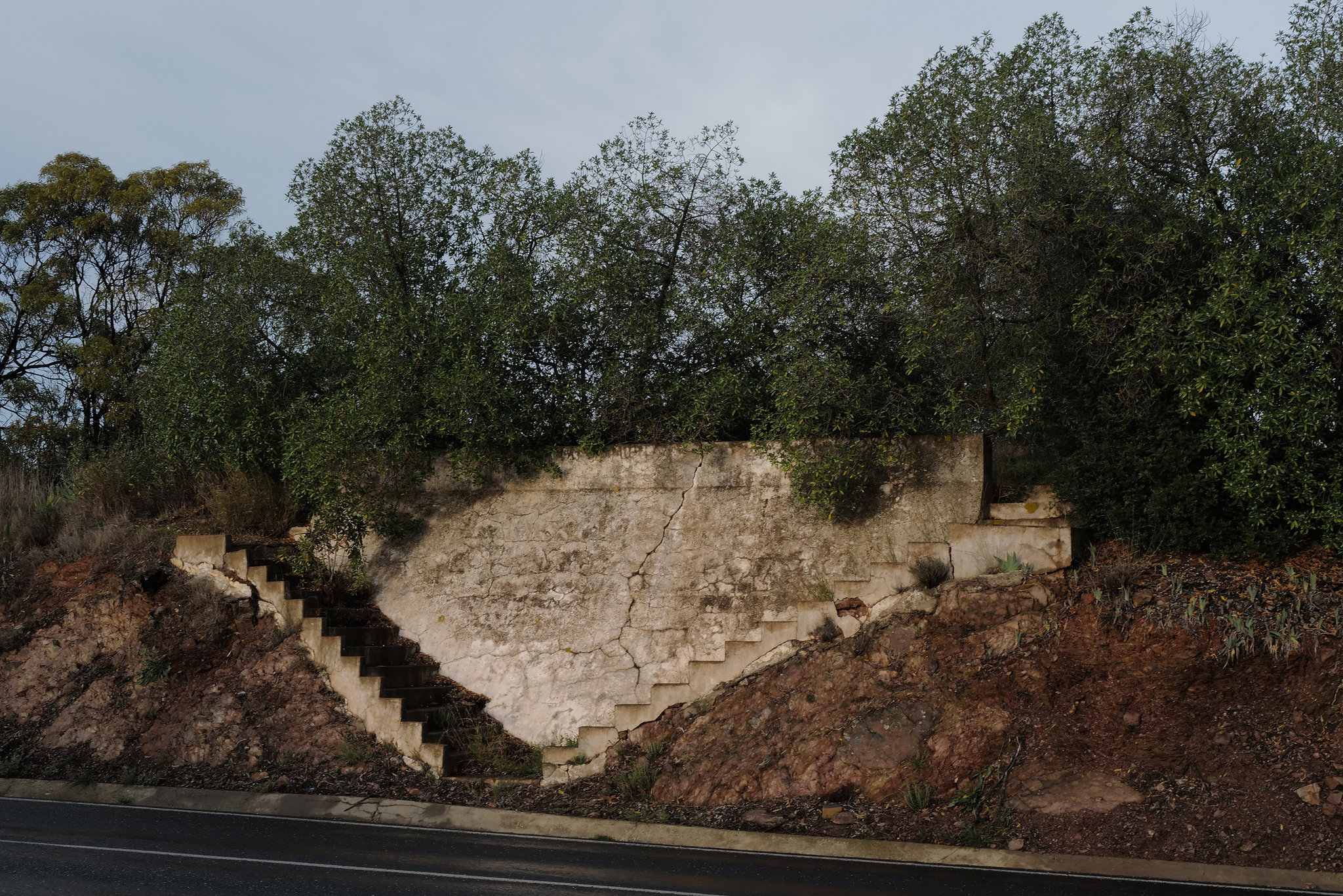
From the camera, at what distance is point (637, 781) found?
1084 centimetres

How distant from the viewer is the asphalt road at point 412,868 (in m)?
7.68

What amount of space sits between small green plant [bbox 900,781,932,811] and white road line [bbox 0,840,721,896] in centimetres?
269

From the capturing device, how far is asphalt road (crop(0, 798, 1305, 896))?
7.68m

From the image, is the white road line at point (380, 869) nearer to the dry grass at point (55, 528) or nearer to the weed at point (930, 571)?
the weed at point (930, 571)

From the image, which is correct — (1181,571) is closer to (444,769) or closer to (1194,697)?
(1194,697)

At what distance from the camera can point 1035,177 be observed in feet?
36.9

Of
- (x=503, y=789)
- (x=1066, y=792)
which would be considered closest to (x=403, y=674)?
(x=503, y=789)

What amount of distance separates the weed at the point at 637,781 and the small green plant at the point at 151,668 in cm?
678

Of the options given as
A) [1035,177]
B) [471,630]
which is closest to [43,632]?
[471,630]

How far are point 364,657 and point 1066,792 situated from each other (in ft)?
27.0

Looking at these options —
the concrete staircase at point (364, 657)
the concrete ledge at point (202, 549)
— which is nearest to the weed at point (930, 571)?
the concrete staircase at point (364, 657)

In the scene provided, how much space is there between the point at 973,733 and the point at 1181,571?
2.69 meters

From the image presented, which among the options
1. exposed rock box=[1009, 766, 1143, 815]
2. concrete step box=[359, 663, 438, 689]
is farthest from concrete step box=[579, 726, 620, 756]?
exposed rock box=[1009, 766, 1143, 815]

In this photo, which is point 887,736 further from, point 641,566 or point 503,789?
point 503,789
